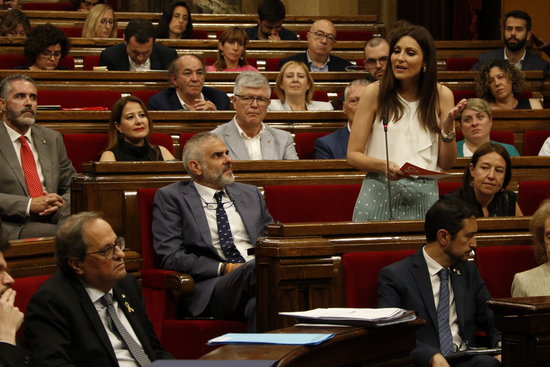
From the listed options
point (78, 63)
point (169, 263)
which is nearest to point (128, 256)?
point (169, 263)

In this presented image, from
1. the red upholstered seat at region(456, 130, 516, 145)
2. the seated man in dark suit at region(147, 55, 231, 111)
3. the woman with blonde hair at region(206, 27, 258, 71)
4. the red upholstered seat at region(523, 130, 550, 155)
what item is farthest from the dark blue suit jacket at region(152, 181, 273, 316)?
the woman with blonde hair at region(206, 27, 258, 71)

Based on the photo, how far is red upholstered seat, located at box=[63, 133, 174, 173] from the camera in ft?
15.0

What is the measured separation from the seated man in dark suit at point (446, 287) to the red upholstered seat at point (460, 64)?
4382mm

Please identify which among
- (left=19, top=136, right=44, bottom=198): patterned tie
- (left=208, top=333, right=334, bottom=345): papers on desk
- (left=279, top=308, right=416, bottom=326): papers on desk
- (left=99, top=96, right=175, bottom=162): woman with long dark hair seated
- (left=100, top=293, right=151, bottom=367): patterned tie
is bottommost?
(left=100, top=293, right=151, bottom=367): patterned tie

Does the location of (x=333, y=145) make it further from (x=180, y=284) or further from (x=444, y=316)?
(x=444, y=316)

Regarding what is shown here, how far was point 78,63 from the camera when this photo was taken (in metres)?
6.44

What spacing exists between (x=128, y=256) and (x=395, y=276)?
774 millimetres

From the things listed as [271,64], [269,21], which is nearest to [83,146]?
[271,64]

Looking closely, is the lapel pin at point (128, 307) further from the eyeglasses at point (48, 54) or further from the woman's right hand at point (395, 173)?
the eyeglasses at point (48, 54)

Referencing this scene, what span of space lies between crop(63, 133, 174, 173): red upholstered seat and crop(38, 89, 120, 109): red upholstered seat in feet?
2.24

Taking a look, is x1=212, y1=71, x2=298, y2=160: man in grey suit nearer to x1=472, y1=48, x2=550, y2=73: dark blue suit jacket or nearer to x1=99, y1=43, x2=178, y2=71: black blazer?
x1=99, y1=43, x2=178, y2=71: black blazer

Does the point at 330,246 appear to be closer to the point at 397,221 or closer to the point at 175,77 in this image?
the point at 397,221

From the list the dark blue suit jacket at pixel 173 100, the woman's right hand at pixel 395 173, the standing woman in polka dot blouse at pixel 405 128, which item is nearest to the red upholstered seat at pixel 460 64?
the dark blue suit jacket at pixel 173 100

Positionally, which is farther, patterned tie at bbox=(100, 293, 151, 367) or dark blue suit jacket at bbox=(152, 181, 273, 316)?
dark blue suit jacket at bbox=(152, 181, 273, 316)
